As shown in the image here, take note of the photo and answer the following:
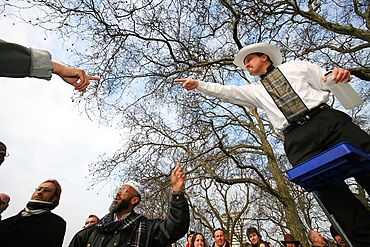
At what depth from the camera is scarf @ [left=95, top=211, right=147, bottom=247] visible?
8.96 feet

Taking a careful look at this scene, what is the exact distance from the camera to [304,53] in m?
7.44

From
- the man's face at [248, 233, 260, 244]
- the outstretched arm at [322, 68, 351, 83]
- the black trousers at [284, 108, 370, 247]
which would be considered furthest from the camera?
the man's face at [248, 233, 260, 244]

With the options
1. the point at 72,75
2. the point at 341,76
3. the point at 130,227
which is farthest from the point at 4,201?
the point at 341,76

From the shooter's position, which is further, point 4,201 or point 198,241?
point 198,241

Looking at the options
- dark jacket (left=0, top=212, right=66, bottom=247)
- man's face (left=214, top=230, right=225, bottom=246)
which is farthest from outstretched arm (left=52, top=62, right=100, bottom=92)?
man's face (left=214, top=230, right=225, bottom=246)

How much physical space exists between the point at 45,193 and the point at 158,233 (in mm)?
1560

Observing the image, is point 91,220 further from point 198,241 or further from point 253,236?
point 253,236

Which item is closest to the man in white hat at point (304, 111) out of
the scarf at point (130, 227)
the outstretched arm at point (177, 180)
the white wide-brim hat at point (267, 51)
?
the white wide-brim hat at point (267, 51)

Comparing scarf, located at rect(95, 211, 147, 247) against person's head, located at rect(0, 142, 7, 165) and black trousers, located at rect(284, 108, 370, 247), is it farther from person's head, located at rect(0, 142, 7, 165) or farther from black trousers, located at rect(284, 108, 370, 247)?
black trousers, located at rect(284, 108, 370, 247)

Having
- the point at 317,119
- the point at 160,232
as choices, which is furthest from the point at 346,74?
the point at 160,232

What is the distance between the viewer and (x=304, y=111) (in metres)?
2.35

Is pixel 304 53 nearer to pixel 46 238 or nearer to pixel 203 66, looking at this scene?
pixel 203 66

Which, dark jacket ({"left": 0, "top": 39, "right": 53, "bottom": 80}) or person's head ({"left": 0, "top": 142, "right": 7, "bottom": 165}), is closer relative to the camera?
dark jacket ({"left": 0, "top": 39, "right": 53, "bottom": 80})

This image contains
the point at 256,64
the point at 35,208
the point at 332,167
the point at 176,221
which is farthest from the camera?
the point at 35,208
